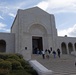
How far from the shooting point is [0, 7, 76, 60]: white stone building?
98.9 feet

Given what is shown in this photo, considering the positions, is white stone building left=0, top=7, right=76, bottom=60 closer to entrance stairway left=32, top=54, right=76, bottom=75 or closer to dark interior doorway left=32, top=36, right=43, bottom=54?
dark interior doorway left=32, top=36, right=43, bottom=54

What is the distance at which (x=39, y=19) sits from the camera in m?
32.4

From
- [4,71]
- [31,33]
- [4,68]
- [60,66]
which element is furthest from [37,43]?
[4,71]

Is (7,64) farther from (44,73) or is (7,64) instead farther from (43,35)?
(43,35)

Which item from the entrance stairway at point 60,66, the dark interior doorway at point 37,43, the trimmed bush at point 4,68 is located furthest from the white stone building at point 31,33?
the trimmed bush at point 4,68

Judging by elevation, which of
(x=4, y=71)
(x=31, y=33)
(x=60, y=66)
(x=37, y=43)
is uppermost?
(x=31, y=33)

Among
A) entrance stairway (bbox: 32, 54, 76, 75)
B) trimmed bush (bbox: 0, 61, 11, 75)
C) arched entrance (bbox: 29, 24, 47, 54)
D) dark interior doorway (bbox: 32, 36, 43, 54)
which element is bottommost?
entrance stairway (bbox: 32, 54, 76, 75)

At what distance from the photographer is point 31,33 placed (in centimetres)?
3158

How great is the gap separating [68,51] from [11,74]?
28.0 meters

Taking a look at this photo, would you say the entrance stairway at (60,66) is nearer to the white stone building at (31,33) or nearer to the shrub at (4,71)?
the shrub at (4,71)

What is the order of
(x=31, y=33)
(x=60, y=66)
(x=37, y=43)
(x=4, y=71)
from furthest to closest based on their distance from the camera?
1. (x=37, y=43)
2. (x=31, y=33)
3. (x=60, y=66)
4. (x=4, y=71)

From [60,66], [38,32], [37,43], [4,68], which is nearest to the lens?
[4,68]

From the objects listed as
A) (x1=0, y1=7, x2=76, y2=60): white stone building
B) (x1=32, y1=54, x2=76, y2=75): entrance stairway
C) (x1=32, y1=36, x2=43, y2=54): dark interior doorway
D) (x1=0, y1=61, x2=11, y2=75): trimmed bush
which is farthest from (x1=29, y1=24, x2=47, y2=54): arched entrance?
(x1=0, y1=61, x2=11, y2=75): trimmed bush

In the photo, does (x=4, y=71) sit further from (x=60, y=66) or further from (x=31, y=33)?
(x=31, y=33)
